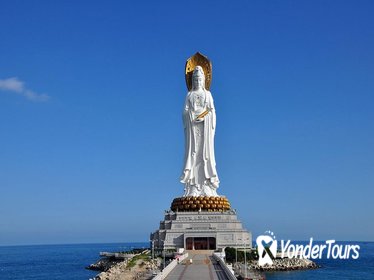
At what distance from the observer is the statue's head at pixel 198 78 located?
5038cm

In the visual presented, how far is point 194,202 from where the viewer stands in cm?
4716

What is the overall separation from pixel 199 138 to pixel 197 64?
6719 millimetres

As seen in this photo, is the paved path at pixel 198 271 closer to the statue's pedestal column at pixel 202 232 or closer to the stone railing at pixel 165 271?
the stone railing at pixel 165 271

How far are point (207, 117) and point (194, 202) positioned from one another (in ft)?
24.9

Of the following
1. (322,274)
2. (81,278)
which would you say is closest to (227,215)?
(322,274)

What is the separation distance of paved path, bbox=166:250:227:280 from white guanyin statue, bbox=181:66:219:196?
52.0 ft

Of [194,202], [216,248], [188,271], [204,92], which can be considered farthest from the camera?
[204,92]

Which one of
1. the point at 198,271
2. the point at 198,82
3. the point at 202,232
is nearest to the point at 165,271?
the point at 198,271

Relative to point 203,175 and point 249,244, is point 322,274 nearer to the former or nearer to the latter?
point 249,244

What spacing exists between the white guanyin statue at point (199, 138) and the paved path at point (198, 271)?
624 inches

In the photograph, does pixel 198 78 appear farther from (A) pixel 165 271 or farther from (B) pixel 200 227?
(A) pixel 165 271

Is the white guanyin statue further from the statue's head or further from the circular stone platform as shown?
the circular stone platform

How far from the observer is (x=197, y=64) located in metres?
51.7

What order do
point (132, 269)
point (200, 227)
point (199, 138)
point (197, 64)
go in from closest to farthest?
point (132, 269), point (200, 227), point (199, 138), point (197, 64)
